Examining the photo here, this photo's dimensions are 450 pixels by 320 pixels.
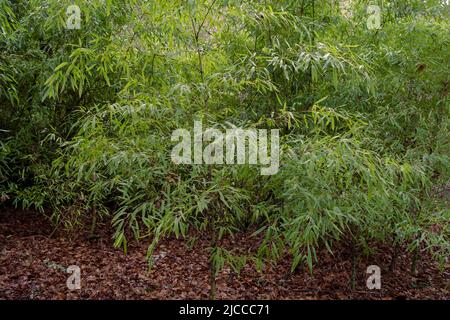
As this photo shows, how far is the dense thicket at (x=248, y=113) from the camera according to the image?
1915mm

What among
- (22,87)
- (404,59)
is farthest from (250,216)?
(22,87)

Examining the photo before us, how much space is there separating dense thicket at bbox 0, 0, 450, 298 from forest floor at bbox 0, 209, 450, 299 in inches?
12.9

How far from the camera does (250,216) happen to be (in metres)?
2.25

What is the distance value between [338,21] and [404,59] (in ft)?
1.78

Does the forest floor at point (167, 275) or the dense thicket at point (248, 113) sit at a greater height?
the dense thicket at point (248, 113)

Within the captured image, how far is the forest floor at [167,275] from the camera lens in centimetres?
326

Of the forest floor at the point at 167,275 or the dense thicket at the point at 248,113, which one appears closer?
the dense thicket at the point at 248,113

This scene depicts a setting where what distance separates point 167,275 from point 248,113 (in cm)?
181

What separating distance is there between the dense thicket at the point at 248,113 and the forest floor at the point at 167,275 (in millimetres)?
329

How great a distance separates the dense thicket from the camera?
192cm

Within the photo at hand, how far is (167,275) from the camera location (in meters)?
3.64

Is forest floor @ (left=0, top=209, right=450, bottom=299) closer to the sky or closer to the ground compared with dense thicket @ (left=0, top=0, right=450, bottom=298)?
closer to the ground

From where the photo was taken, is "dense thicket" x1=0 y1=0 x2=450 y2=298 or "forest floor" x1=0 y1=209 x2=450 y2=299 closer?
"dense thicket" x1=0 y1=0 x2=450 y2=298

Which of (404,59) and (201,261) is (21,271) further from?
(404,59)
